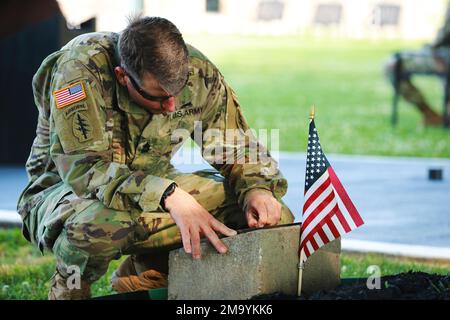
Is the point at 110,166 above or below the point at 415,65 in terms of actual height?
above

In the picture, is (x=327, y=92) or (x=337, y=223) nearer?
(x=337, y=223)

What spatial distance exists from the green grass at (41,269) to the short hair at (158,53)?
1.55 meters

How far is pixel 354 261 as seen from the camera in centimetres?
609

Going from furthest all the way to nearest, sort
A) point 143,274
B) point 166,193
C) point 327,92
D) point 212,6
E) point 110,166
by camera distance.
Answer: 1. point 212,6
2. point 327,92
3. point 143,274
4. point 110,166
5. point 166,193

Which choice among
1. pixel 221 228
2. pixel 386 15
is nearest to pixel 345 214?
pixel 221 228

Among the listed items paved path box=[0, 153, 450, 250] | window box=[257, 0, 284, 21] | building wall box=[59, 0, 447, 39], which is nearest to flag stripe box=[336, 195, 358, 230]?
paved path box=[0, 153, 450, 250]

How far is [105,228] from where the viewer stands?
4164 millimetres

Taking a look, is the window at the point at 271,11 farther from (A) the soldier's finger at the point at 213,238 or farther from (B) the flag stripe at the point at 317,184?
(A) the soldier's finger at the point at 213,238

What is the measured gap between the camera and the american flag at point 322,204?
392 centimetres

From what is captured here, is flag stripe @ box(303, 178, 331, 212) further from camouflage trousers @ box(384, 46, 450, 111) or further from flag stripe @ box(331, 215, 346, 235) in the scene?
camouflage trousers @ box(384, 46, 450, 111)

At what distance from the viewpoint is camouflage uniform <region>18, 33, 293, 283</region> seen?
4.16 metres

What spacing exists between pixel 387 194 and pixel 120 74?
18.7 feet

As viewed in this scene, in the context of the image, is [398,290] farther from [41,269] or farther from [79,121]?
[41,269]

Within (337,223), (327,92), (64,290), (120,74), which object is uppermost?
(120,74)
